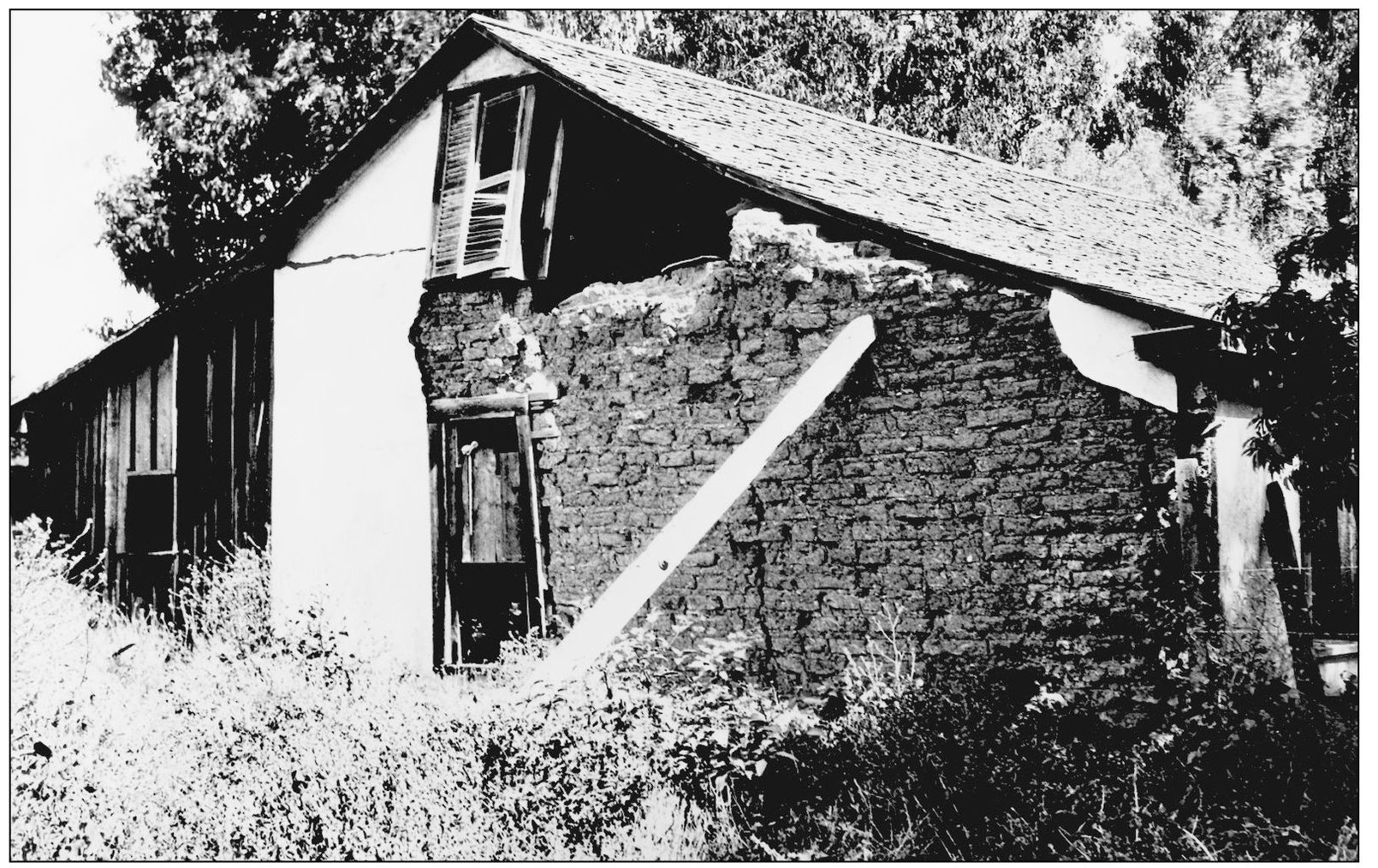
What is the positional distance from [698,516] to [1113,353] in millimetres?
2244

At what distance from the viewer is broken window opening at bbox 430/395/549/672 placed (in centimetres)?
725

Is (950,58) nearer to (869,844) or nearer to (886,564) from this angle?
(886,564)

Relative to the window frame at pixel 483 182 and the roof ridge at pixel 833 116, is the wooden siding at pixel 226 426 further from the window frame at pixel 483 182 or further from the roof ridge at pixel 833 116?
the roof ridge at pixel 833 116

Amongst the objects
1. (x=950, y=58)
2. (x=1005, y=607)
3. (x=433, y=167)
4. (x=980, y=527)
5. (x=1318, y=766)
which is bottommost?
(x=1318, y=766)

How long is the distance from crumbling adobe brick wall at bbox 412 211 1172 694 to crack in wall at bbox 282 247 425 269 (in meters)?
0.96

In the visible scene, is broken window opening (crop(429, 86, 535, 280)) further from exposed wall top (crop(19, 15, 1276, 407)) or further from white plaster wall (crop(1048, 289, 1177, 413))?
white plaster wall (crop(1048, 289, 1177, 413))

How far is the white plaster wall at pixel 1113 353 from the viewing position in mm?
5293

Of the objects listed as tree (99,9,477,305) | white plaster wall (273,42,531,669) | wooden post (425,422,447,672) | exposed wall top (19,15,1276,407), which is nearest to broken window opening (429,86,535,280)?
white plaster wall (273,42,531,669)

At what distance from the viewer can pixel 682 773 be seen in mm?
5102

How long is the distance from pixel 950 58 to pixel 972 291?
6470 mm

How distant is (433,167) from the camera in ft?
25.4

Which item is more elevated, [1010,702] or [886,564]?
[886,564]

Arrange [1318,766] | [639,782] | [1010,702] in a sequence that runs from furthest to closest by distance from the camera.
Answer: [1010,702] < [639,782] < [1318,766]

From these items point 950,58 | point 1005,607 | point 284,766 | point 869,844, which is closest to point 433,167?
point 284,766
